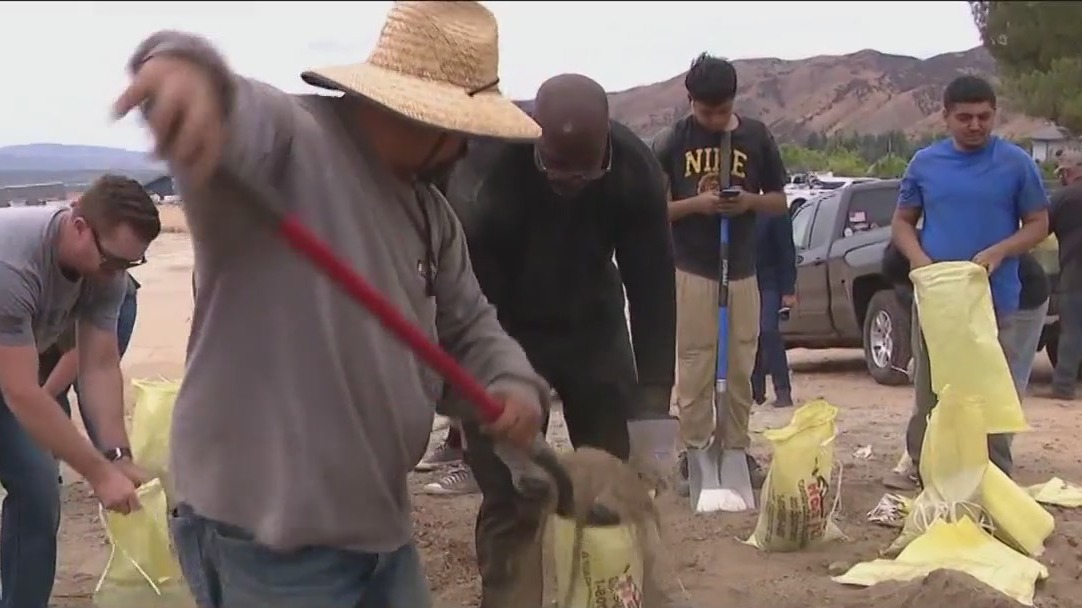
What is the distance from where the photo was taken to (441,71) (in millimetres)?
2492

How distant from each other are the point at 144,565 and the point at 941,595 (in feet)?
8.00

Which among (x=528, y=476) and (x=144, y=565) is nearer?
(x=528, y=476)

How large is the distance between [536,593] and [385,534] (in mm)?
1525

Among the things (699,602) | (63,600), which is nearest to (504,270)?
(699,602)

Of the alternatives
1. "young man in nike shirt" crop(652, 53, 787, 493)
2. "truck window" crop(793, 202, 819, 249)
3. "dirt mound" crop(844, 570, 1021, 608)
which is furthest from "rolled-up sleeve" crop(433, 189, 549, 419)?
"truck window" crop(793, 202, 819, 249)

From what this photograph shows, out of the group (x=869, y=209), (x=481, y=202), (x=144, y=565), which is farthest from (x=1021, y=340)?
(x=869, y=209)

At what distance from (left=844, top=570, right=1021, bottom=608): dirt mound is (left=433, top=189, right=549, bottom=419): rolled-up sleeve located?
6.65ft

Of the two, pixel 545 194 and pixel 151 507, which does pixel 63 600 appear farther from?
pixel 545 194

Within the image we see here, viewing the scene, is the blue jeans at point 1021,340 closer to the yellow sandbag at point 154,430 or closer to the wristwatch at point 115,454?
the yellow sandbag at point 154,430

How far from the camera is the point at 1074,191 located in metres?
9.42

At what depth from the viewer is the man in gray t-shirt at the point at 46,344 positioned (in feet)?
11.7

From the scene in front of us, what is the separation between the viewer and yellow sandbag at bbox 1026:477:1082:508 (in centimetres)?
587

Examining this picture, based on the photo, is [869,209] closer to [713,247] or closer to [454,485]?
[713,247]

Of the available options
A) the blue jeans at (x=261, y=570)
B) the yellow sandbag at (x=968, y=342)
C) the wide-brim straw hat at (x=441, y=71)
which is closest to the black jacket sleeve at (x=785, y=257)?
the yellow sandbag at (x=968, y=342)
